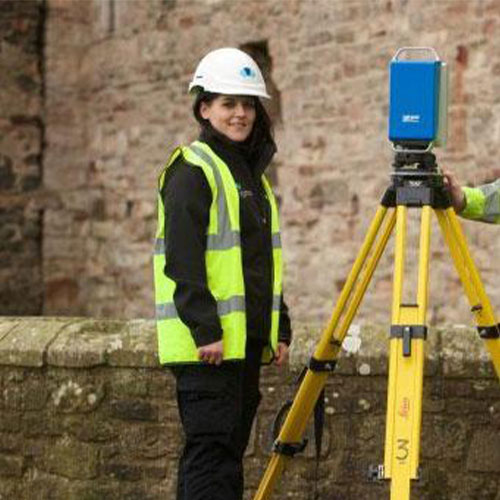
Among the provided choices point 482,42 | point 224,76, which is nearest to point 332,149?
point 482,42

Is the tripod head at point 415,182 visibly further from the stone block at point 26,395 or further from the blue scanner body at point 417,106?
the stone block at point 26,395

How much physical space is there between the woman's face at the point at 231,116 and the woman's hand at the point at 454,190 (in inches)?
24.3

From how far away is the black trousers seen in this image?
531 cm

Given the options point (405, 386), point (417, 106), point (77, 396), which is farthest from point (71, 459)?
point (417, 106)

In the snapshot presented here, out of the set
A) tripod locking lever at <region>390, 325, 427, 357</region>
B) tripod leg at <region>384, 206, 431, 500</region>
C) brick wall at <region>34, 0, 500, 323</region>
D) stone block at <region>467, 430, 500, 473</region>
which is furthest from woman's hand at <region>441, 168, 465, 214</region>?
brick wall at <region>34, 0, 500, 323</region>

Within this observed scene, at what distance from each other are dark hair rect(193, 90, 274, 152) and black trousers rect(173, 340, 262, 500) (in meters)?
0.70

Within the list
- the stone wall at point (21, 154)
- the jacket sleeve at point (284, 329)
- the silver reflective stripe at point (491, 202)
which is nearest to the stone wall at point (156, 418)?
the jacket sleeve at point (284, 329)

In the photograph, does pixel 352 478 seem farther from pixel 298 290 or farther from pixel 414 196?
pixel 298 290

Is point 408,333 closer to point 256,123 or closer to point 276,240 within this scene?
point 276,240

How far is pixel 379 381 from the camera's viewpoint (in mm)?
6348

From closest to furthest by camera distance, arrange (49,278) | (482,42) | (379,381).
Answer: (379,381)
(482,42)
(49,278)

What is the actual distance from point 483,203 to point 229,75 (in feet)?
2.84

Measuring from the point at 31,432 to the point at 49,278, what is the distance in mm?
8471

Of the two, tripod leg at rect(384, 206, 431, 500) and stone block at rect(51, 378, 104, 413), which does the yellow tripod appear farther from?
stone block at rect(51, 378, 104, 413)
